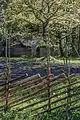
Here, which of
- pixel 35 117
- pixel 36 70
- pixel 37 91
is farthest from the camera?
pixel 36 70

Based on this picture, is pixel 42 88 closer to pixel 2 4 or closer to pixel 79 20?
pixel 79 20

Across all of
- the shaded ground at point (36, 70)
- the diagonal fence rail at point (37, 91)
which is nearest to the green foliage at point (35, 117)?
the diagonal fence rail at point (37, 91)

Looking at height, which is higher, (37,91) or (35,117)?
(37,91)

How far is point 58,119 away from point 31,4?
6558 mm

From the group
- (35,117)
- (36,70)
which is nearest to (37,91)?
(35,117)

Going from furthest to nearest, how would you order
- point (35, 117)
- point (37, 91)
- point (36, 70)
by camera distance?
point (36, 70) → point (37, 91) → point (35, 117)

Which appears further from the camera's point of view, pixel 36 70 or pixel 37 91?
pixel 36 70

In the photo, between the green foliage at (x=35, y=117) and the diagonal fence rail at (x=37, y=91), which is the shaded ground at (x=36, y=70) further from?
the green foliage at (x=35, y=117)

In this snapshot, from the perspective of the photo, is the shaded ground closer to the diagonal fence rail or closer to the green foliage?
the diagonal fence rail

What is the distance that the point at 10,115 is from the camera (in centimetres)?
529

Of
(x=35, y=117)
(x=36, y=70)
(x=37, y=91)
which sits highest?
(x=37, y=91)

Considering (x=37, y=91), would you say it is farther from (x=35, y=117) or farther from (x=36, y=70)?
(x=36, y=70)

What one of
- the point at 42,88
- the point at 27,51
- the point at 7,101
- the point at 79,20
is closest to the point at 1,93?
the point at 7,101

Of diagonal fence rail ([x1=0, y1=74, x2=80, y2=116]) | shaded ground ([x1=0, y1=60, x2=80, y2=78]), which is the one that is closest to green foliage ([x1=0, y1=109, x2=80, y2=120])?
diagonal fence rail ([x1=0, y1=74, x2=80, y2=116])
